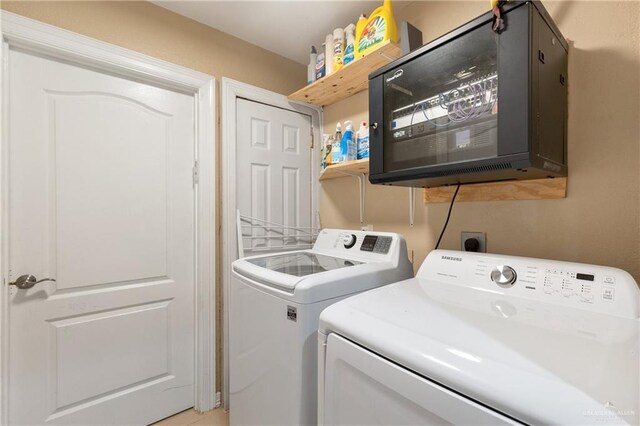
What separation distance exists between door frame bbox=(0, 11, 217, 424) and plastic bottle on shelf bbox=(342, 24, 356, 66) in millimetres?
902

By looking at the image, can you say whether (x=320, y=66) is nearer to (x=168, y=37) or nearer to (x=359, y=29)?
(x=359, y=29)

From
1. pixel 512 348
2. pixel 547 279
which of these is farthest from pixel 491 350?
pixel 547 279

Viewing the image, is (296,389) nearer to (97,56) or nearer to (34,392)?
(34,392)

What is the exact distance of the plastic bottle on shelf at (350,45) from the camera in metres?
1.72

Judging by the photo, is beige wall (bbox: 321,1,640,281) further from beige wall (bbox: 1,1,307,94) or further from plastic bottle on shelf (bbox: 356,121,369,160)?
beige wall (bbox: 1,1,307,94)

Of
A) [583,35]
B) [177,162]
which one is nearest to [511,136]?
[583,35]

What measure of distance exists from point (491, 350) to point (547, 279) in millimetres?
513

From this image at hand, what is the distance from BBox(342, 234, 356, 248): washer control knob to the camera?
65.4 inches

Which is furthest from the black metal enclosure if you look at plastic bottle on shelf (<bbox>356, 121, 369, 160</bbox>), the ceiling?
the ceiling

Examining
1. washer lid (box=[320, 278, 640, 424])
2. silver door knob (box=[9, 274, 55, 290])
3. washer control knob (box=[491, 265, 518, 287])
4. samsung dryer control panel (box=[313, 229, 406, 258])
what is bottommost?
silver door knob (box=[9, 274, 55, 290])

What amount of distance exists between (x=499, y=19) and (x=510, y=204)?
30.0 inches

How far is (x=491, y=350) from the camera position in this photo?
0.63m

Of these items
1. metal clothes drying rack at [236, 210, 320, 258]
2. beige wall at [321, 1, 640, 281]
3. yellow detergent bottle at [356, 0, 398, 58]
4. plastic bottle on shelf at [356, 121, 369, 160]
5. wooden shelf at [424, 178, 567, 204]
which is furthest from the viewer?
metal clothes drying rack at [236, 210, 320, 258]

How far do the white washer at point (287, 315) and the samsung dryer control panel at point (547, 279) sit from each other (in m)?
0.30
